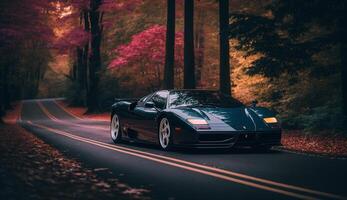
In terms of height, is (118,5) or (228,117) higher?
(118,5)

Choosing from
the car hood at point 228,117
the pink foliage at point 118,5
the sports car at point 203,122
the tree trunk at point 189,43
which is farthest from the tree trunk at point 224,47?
the pink foliage at point 118,5

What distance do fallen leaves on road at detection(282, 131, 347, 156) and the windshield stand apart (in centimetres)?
167

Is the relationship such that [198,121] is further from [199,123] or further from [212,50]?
[212,50]

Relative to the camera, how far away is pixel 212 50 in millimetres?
38312

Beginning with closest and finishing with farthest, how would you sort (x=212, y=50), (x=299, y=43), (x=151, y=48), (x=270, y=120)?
(x=270, y=120) → (x=299, y=43) → (x=151, y=48) → (x=212, y=50)

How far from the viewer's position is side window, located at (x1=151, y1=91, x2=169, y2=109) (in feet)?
43.2

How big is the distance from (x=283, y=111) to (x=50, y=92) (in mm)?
90263

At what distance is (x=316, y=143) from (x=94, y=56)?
3271cm

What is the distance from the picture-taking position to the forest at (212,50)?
16391mm

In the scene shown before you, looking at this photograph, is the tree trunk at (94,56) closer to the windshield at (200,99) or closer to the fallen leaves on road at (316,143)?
the fallen leaves on road at (316,143)

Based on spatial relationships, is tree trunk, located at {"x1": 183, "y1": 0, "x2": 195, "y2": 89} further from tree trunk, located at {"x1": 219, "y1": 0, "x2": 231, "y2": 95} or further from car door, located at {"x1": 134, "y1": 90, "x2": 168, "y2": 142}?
car door, located at {"x1": 134, "y1": 90, "x2": 168, "y2": 142}

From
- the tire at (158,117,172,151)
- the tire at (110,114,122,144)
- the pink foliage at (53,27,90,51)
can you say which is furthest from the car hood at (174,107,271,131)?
the pink foliage at (53,27,90,51)

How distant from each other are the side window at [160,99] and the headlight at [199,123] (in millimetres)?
1480

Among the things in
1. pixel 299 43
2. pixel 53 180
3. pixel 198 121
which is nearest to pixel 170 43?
pixel 299 43
